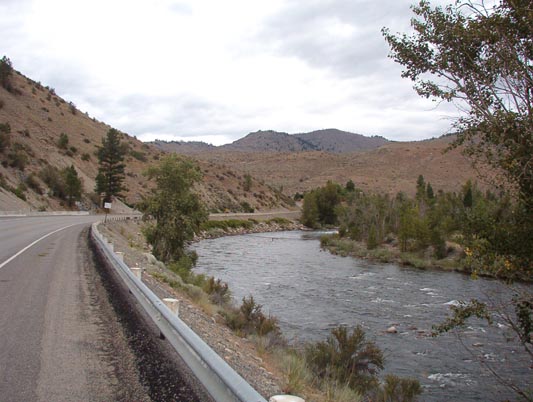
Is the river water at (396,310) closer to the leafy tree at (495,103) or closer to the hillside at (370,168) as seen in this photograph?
the leafy tree at (495,103)

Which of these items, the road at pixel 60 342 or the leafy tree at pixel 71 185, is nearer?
the road at pixel 60 342

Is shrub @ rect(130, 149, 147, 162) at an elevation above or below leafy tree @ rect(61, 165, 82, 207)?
above

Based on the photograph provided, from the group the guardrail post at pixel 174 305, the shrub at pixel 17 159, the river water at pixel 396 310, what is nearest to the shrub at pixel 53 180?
the shrub at pixel 17 159

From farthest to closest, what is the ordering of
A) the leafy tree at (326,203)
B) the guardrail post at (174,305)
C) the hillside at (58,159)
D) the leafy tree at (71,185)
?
the leafy tree at (326,203), the leafy tree at (71,185), the hillside at (58,159), the guardrail post at (174,305)

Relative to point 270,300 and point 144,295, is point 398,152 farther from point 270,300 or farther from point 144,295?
point 144,295

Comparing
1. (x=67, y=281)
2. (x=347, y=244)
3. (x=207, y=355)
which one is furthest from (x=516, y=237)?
(x=347, y=244)

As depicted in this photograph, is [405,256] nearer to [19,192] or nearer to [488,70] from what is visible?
[488,70]

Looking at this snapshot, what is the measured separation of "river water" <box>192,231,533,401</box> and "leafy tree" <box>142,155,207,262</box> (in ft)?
11.9

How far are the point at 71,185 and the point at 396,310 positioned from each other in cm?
4950

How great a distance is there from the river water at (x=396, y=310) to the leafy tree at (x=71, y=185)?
26.7m

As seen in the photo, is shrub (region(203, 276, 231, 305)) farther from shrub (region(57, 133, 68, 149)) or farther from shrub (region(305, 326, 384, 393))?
shrub (region(57, 133, 68, 149))

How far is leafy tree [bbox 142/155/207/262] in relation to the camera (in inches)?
1045

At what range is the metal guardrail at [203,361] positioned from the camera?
154 inches

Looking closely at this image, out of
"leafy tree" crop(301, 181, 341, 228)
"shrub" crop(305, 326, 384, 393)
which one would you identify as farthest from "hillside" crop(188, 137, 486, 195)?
"shrub" crop(305, 326, 384, 393)
